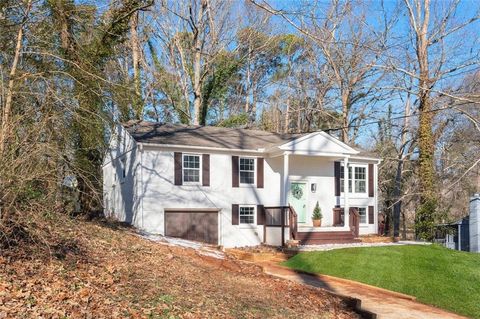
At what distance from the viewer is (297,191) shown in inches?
782

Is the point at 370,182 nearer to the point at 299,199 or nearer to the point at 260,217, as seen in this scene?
the point at 299,199

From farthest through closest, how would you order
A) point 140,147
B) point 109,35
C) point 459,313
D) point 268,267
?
1. point 140,147
2. point 109,35
3. point 268,267
4. point 459,313

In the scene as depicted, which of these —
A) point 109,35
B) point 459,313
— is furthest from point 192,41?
point 459,313

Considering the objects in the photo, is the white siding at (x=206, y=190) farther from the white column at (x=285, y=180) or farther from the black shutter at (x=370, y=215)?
the white column at (x=285, y=180)

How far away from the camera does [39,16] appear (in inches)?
372

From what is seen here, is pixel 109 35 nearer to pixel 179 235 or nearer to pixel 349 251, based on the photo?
pixel 179 235

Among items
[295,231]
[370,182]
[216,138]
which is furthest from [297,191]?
[370,182]

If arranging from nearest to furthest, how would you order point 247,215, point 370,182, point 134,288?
point 134,288 < point 247,215 < point 370,182

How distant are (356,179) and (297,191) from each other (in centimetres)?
330

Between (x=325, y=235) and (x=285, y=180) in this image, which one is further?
(x=285, y=180)

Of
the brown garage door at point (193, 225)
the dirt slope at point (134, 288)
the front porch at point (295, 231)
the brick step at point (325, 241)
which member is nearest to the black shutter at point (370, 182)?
the front porch at point (295, 231)

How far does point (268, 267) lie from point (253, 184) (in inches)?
239

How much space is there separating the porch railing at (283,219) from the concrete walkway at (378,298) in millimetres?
4496

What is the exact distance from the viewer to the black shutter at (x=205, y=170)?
18062 millimetres
